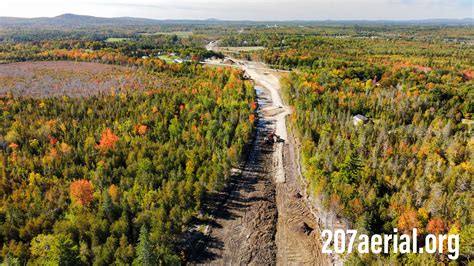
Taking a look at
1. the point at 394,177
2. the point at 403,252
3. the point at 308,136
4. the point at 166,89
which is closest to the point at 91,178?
the point at 308,136

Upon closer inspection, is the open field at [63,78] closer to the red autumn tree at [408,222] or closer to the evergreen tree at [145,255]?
the evergreen tree at [145,255]

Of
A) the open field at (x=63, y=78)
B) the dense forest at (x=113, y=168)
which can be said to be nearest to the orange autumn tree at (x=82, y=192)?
the dense forest at (x=113, y=168)

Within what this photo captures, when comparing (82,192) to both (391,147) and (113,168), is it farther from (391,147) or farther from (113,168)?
(391,147)

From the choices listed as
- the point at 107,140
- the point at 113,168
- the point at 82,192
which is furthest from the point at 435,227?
the point at 107,140

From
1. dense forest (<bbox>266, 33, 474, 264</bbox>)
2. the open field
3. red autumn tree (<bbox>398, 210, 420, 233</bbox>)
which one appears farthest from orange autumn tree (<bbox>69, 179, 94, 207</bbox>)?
the open field

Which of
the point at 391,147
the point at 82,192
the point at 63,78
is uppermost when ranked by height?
the point at 63,78

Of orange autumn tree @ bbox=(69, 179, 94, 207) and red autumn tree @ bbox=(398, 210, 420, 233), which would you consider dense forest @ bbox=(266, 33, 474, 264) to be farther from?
orange autumn tree @ bbox=(69, 179, 94, 207)
